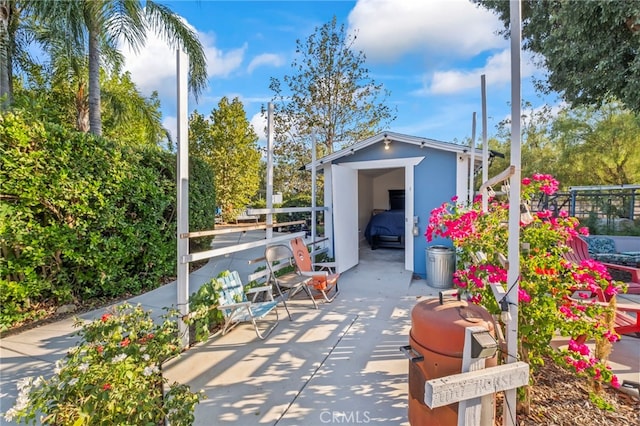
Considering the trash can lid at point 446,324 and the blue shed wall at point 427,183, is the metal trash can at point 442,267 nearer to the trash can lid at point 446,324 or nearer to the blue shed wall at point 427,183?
the blue shed wall at point 427,183

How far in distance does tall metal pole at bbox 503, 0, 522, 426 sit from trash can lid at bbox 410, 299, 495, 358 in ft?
0.49

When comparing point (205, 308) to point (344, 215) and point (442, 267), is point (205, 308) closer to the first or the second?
point (344, 215)

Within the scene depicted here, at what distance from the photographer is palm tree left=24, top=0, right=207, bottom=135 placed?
5.41m

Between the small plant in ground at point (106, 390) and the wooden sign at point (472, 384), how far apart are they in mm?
1364

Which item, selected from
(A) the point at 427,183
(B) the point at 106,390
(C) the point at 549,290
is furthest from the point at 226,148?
(C) the point at 549,290

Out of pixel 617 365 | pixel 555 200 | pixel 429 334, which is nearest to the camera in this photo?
pixel 429 334

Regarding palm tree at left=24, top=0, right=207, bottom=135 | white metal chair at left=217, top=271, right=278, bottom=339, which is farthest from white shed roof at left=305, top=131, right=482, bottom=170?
white metal chair at left=217, top=271, right=278, bottom=339

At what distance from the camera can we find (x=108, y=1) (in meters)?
5.44

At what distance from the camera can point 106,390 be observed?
162cm

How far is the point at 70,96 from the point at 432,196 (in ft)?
36.3

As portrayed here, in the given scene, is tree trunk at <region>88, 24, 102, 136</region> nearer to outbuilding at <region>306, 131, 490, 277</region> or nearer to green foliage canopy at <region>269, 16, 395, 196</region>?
outbuilding at <region>306, 131, 490, 277</region>

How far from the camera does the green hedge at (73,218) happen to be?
356 centimetres

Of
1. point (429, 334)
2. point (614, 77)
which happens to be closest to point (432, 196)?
point (614, 77)

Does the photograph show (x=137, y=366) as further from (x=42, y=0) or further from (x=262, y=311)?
(x=42, y=0)
